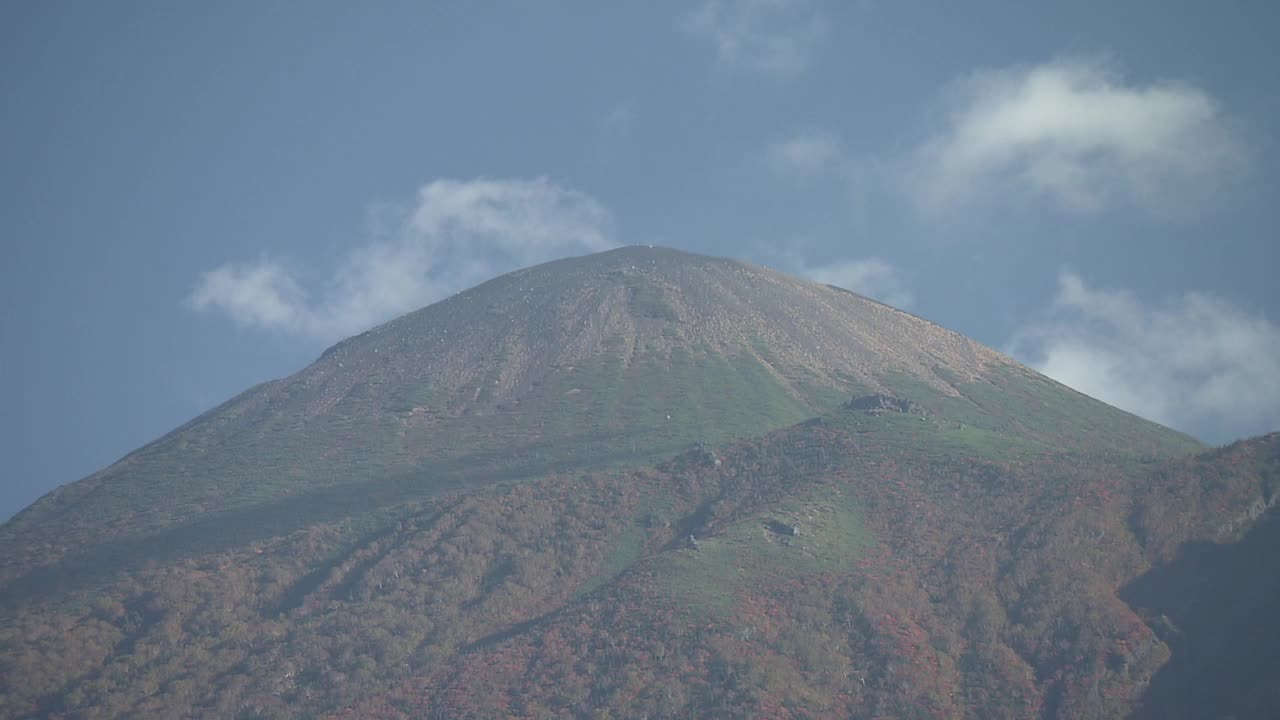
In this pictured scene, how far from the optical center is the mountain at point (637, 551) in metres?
59.1

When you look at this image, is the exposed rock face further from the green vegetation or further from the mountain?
the green vegetation

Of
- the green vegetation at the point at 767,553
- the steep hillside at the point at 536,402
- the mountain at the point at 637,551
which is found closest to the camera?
the mountain at the point at 637,551

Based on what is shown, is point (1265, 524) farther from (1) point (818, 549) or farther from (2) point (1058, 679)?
(1) point (818, 549)

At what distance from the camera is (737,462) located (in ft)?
305

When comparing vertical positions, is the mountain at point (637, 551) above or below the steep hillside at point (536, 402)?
below

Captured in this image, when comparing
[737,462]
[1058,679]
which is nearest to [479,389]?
[737,462]

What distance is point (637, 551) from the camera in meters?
79.6

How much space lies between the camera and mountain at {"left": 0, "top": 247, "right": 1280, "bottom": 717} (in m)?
59.1

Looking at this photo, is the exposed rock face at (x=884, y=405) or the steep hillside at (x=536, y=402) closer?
the steep hillside at (x=536, y=402)

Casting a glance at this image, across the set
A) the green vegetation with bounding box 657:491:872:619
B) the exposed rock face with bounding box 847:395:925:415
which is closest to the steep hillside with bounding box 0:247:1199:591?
the exposed rock face with bounding box 847:395:925:415

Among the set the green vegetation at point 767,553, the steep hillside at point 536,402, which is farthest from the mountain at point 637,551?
the steep hillside at point 536,402

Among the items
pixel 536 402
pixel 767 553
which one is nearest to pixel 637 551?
pixel 767 553

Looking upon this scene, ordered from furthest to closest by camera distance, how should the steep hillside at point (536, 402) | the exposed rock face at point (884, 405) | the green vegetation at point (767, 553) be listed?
the exposed rock face at point (884, 405)
the steep hillside at point (536, 402)
the green vegetation at point (767, 553)

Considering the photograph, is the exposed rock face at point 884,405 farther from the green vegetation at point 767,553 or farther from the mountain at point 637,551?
the green vegetation at point 767,553
